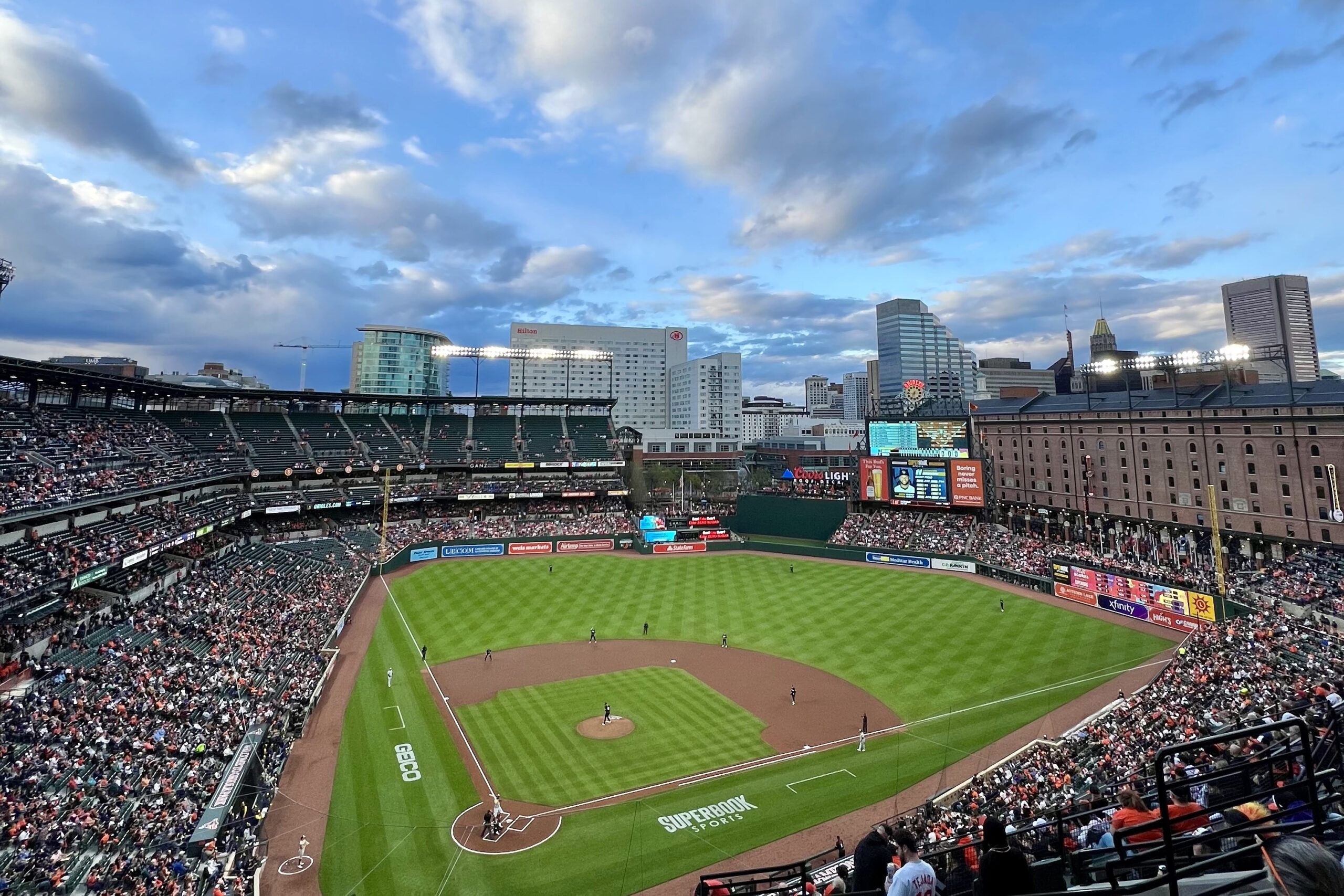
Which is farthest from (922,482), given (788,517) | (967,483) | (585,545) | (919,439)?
(585,545)

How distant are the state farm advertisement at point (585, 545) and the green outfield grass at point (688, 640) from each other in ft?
10.4

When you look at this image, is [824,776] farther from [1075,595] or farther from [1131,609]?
[1075,595]

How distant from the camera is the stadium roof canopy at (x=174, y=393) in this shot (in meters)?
39.8

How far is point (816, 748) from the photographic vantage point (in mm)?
25266

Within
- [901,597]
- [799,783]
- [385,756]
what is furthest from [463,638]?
[901,597]

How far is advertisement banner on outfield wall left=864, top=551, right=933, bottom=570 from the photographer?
55156 millimetres

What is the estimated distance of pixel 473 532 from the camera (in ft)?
205

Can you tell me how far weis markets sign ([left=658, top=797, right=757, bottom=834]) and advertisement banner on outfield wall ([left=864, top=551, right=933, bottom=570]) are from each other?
1530 inches

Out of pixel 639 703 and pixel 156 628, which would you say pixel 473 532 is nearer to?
pixel 156 628

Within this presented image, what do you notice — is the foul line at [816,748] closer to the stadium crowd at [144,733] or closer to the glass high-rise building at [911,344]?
the stadium crowd at [144,733]

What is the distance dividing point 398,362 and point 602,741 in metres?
174

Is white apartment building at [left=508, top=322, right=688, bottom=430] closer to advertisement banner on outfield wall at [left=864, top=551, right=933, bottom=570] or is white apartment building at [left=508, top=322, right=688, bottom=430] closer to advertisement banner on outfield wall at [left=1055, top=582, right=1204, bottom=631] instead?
advertisement banner on outfield wall at [left=864, top=551, right=933, bottom=570]

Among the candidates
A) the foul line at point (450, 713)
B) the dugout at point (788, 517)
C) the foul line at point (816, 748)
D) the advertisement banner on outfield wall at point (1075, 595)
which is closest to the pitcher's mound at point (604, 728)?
the foul line at point (816, 748)

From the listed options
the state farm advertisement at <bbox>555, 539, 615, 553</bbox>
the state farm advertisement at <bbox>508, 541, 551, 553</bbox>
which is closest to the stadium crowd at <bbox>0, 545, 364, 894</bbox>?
the state farm advertisement at <bbox>508, 541, 551, 553</bbox>
